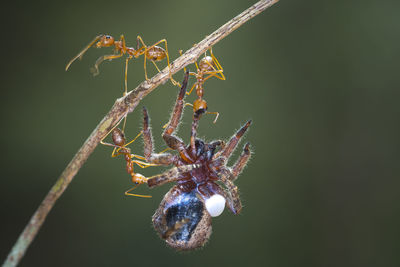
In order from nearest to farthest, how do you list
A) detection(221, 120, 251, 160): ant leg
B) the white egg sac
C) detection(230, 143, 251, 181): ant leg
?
the white egg sac
detection(221, 120, 251, 160): ant leg
detection(230, 143, 251, 181): ant leg

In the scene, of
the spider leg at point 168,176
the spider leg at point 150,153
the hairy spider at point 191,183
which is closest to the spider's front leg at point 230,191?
the hairy spider at point 191,183

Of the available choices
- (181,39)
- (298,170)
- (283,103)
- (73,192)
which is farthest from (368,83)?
(73,192)

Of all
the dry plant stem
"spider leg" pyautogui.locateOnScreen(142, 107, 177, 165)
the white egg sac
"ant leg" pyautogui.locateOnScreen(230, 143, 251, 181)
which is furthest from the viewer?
"ant leg" pyautogui.locateOnScreen(230, 143, 251, 181)

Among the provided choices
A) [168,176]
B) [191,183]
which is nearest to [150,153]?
[168,176]

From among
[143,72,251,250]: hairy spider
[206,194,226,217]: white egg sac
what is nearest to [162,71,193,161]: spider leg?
[143,72,251,250]: hairy spider

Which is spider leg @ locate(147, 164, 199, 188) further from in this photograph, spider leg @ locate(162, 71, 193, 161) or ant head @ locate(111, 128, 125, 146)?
ant head @ locate(111, 128, 125, 146)

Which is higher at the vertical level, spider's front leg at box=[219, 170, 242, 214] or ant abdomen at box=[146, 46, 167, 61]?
ant abdomen at box=[146, 46, 167, 61]

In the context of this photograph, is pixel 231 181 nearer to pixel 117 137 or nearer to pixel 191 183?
pixel 191 183

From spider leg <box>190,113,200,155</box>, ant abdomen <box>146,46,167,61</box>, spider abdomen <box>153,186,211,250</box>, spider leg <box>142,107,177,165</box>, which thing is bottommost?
spider abdomen <box>153,186,211,250</box>
